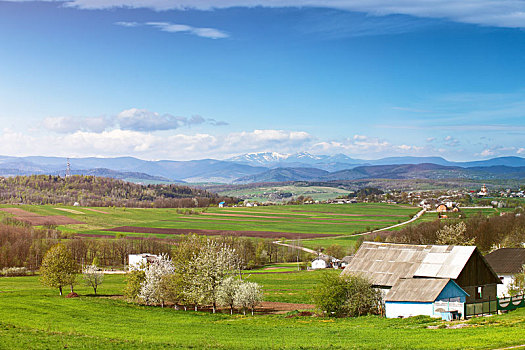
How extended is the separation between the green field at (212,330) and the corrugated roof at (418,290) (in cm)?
301

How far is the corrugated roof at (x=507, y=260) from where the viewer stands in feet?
182

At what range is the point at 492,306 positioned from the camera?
39188mm

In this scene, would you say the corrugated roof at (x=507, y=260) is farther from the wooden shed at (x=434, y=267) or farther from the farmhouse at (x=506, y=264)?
the wooden shed at (x=434, y=267)

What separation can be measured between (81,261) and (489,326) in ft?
307

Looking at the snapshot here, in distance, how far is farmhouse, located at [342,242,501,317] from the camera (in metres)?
39.9

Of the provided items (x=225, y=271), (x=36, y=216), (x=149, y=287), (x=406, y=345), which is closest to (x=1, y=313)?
(x=149, y=287)

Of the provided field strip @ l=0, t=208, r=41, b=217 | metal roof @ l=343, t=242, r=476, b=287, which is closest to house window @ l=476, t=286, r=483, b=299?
metal roof @ l=343, t=242, r=476, b=287

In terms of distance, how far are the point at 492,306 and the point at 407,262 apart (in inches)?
321

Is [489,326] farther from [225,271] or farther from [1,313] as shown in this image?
[1,313]

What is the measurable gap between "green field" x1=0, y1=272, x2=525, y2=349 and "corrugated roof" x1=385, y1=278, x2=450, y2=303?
301cm

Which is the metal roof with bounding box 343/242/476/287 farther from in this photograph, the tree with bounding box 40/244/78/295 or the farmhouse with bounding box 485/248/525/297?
the tree with bounding box 40/244/78/295

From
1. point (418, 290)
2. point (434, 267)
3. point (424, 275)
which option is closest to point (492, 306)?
point (418, 290)

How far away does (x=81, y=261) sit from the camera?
107 metres

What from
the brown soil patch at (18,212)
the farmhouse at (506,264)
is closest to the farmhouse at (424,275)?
the farmhouse at (506,264)
